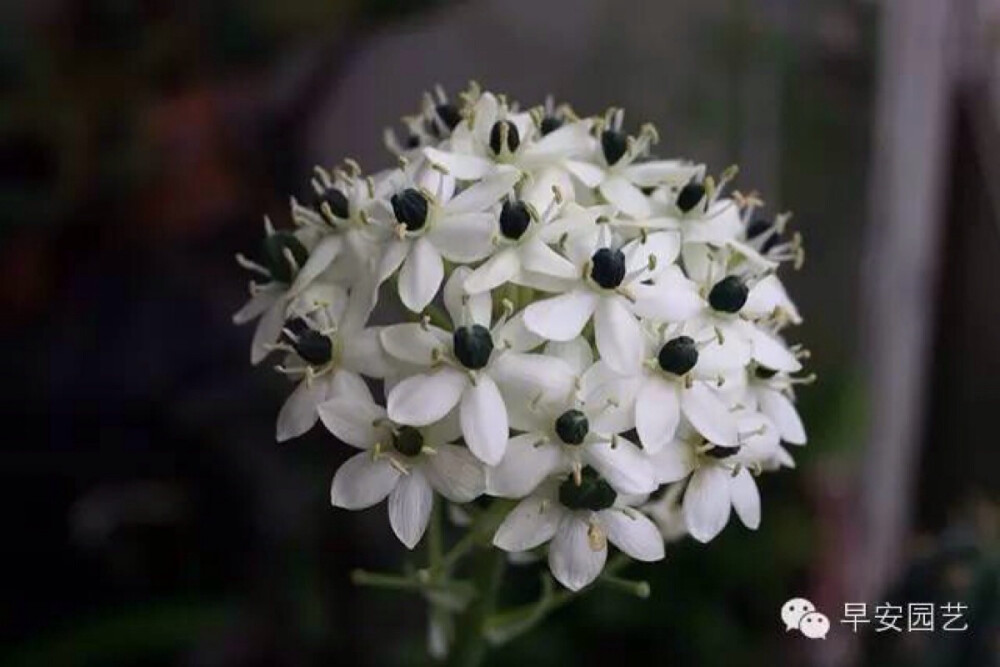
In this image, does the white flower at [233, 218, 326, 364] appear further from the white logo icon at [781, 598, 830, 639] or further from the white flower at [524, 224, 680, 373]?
the white logo icon at [781, 598, 830, 639]

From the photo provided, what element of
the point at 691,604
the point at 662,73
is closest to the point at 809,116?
the point at 662,73

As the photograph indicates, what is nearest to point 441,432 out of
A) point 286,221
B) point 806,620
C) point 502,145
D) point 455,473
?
point 455,473

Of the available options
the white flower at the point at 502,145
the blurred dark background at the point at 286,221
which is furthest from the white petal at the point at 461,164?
the blurred dark background at the point at 286,221

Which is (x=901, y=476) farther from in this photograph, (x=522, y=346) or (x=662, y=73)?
(x=522, y=346)

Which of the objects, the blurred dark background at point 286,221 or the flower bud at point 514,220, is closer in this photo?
the flower bud at point 514,220

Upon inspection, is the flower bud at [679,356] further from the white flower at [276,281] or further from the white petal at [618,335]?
the white flower at [276,281]

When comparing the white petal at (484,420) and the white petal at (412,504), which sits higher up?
the white petal at (484,420)

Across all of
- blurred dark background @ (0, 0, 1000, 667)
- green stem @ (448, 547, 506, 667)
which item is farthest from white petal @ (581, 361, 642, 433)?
blurred dark background @ (0, 0, 1000, 667)
